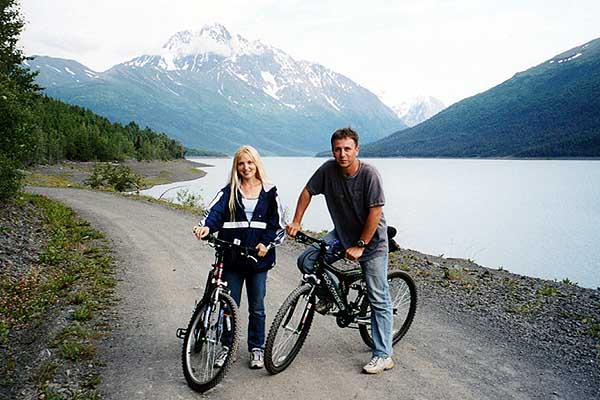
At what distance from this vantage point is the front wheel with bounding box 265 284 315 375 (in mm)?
5563

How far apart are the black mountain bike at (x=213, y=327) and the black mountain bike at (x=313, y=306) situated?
49cm

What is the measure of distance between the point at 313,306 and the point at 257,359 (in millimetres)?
916

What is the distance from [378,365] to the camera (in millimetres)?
5961

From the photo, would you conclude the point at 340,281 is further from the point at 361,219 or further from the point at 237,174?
the point at 237,174

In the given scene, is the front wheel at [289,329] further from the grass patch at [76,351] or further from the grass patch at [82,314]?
the grass patch at [82,314]

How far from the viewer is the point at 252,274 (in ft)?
18.7

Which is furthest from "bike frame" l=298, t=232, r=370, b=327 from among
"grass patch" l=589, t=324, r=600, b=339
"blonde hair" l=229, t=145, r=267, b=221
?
"grass patch" l=589, t=324, r=600, b=339

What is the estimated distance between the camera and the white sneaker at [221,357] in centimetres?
535

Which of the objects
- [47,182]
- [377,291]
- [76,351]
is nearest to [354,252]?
[377,291]

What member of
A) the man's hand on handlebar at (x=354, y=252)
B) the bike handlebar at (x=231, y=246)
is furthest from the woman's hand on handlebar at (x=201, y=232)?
the man's hand on handlebar at (x=354, y=252)

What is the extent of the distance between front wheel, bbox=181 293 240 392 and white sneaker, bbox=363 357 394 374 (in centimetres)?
169

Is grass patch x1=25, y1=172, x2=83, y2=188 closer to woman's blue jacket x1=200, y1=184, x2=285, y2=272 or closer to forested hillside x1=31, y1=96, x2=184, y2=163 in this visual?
forested hillside x1=31, y1=96, x2=184, y2=163

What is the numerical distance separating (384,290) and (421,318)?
9.05 ft

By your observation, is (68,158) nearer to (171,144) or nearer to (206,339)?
(171,144)
